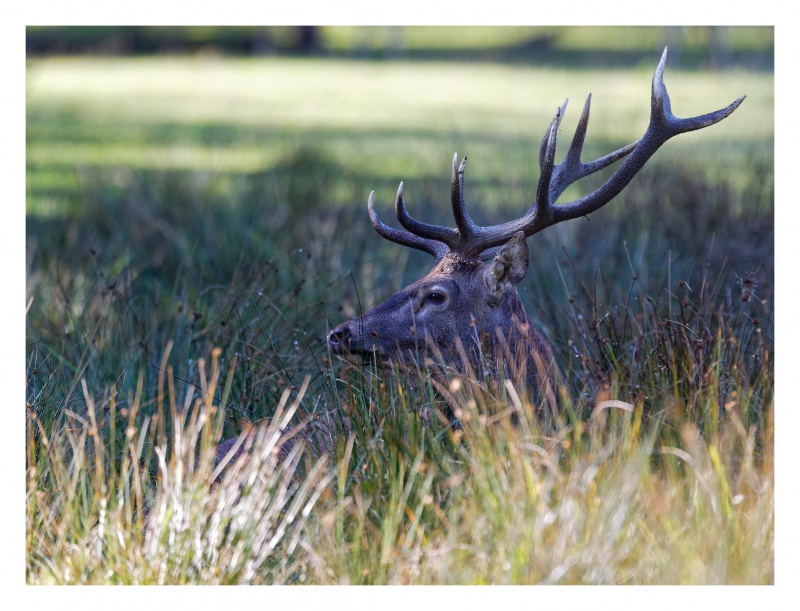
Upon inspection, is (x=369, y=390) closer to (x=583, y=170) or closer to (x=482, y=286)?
(x=482, y=286)

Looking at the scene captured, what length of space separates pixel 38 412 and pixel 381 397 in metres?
1.46

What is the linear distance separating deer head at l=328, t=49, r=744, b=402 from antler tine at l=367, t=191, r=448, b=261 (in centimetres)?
8

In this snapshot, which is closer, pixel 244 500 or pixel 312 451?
pixel 244 500

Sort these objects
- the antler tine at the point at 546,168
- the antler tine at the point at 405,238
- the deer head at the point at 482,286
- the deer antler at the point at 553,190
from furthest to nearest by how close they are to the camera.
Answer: the antler tine at the point at 405,238 → the deer head at the point at 482,286 → the deer antler at the point at 553,190 → the antler tine at the point at 546,168

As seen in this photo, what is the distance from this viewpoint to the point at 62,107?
1845cm

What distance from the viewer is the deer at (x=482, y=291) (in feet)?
15.0

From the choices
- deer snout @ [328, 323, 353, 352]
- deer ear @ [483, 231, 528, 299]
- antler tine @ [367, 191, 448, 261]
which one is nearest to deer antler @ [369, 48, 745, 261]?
antler tine @ [367, 191, 448, 261]

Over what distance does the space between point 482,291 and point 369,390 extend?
0.78 meters

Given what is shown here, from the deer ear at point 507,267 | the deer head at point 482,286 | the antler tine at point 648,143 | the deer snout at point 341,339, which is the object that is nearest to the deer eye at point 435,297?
the deer head at point 482,286

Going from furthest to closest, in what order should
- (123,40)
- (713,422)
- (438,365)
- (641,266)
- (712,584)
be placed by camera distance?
(123,40)
(641,266)
(438,365)
(713,422)
(712,584)

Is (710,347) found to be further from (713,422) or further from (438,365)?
(438,365)

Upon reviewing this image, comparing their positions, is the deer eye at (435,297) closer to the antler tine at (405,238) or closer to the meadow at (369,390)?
the antler tine at (405,238)

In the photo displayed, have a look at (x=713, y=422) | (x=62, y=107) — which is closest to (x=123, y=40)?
(x=62, y=107)

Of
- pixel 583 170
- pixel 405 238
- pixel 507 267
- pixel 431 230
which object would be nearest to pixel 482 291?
pixel 507 267
